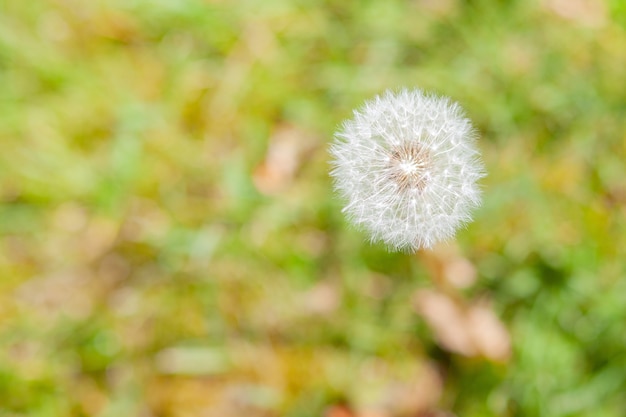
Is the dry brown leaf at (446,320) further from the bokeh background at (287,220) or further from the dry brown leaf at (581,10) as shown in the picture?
the dry brown leaf at (581,10)

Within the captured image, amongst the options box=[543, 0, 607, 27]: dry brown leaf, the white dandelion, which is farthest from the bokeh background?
the white dandelion

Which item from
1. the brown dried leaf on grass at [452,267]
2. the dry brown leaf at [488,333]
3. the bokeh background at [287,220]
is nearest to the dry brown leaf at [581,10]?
the bokeh background at [287,220]

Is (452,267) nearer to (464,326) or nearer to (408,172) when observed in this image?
(464,326)

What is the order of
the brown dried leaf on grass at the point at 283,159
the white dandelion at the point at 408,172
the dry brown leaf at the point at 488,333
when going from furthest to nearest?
1. the brown dried leaf on grass at the point at 283,159
2. the dry brown leaf at the point at 488,333
3. the white dandelion at the point at 408,172

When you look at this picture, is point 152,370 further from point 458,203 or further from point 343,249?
point 458,203

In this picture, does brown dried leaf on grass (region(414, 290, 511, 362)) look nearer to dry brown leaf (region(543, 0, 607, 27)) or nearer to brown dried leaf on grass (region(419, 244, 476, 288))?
brown dried leaf on grass (region(419, 244, 476, 288))

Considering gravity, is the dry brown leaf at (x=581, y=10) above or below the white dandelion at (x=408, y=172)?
above

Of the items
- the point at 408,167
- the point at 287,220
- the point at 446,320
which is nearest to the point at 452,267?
the point at 446,320
